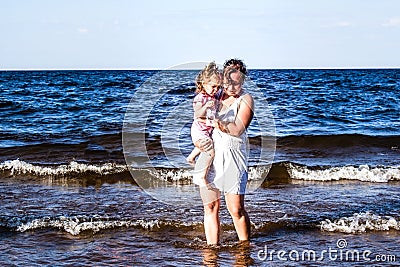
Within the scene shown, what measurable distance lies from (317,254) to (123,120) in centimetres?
1301

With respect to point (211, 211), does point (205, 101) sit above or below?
above

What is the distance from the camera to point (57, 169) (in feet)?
34.9

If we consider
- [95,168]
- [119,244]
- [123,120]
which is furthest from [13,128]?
[119,244]

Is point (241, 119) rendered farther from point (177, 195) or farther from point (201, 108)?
point (177, 195)

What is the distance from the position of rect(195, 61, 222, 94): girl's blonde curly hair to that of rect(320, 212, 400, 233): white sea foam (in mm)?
2706

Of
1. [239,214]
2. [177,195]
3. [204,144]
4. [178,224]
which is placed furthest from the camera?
[177,195]

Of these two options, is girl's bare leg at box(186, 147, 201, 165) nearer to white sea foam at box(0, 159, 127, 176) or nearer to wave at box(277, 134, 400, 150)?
white sea foam at box(0, 159, 127, 176)

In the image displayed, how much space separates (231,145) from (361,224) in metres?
2.42

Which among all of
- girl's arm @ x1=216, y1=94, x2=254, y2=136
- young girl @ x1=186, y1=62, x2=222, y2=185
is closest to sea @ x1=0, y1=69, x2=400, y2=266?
girl's arm @ x1=216, y1=94, x2=254, y2=136

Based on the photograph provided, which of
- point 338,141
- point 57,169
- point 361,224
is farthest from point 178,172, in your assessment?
point 338,141

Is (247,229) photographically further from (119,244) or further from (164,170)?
(164,170)

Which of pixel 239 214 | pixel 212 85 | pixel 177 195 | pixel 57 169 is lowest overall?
pixel 177 195

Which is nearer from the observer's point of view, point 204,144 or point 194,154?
point 204,144

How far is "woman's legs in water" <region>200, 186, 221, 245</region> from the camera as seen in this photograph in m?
5.45
